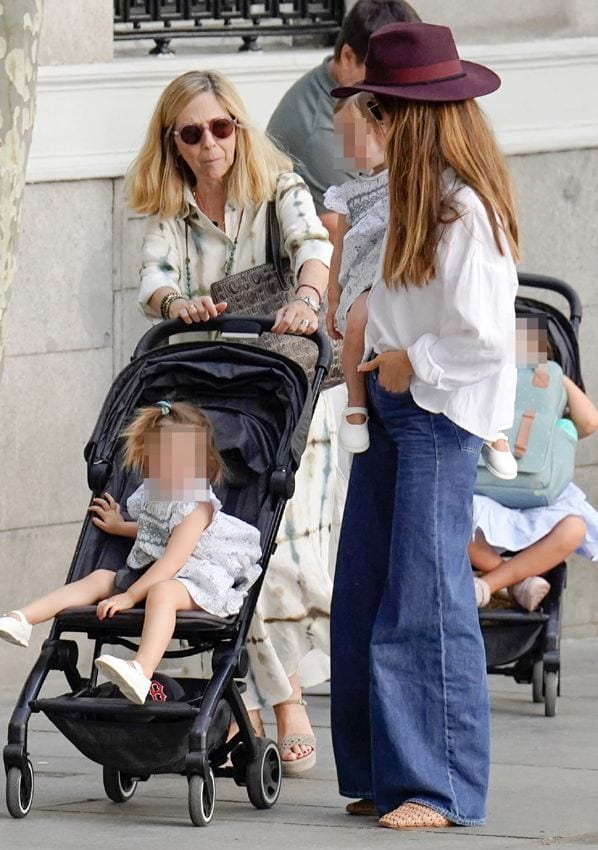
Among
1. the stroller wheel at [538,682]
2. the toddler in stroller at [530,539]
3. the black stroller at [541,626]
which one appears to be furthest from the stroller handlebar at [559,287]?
the stroller wheel at [538,682]

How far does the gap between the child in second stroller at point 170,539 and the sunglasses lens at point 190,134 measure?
32.2 inches

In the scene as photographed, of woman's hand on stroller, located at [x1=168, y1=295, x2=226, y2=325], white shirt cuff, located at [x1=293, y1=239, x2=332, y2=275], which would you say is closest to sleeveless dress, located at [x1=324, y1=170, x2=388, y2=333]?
white shirt cuff, located at [x1=293, y1=239, x2=332, y2=275]

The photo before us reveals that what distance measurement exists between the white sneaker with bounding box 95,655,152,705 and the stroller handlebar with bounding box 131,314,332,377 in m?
1.04

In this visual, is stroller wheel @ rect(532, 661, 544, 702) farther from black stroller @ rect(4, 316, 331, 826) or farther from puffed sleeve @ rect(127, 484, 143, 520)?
puffed sleeve @ rect(127, 484, 143, 520)

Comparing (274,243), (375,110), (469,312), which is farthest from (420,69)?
(274,243)

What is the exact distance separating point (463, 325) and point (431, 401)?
24cm

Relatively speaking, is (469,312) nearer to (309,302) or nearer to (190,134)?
(309,302)

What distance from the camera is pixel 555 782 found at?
572cm

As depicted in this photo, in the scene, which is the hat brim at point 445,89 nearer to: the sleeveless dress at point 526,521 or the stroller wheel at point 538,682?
the sleeveless dress at point 526,521

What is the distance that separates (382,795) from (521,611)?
1.88 metres

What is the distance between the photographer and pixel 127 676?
16.0 ft

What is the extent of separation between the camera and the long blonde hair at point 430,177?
476 centimetres

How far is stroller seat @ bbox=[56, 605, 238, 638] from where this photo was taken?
16.6 ft

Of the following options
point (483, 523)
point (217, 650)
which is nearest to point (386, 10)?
point (483, 523)
